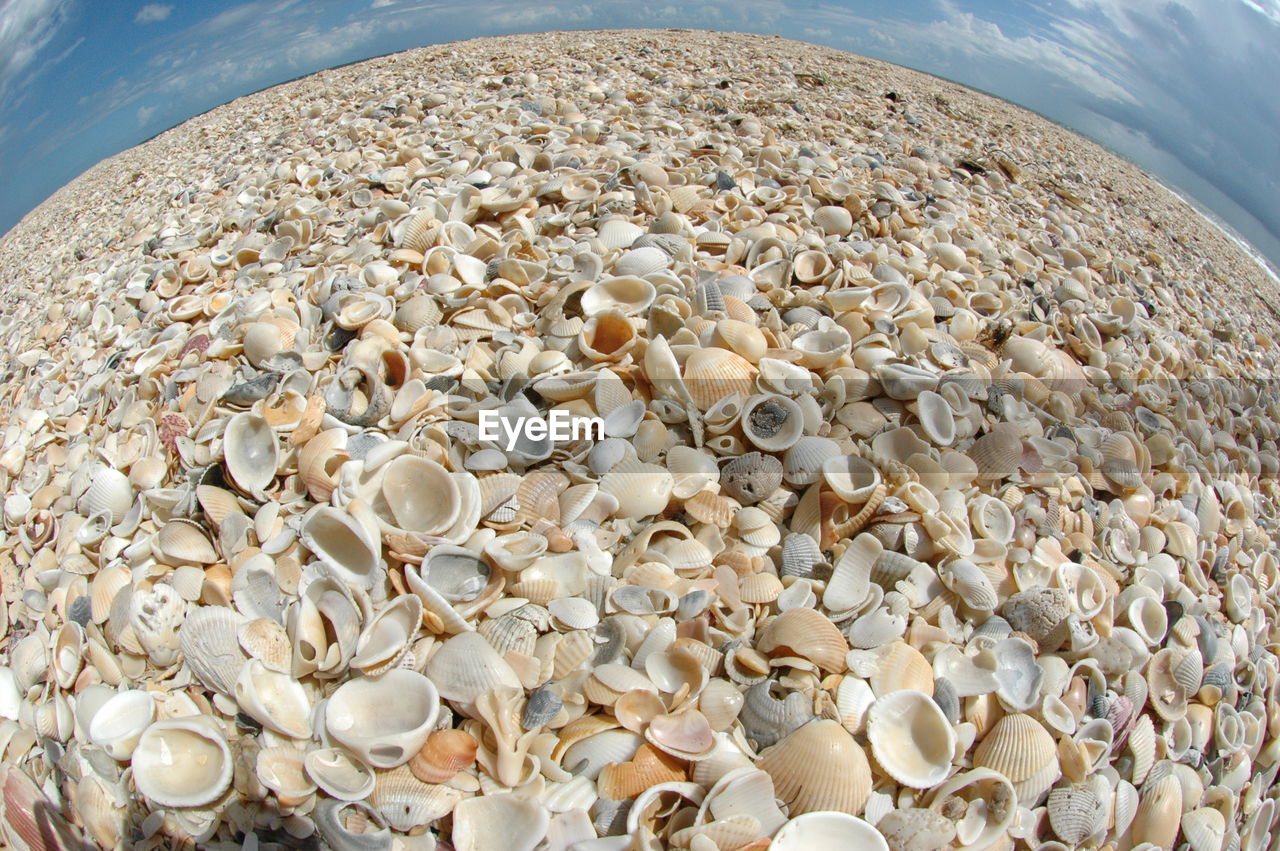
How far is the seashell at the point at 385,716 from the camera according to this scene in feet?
4.01

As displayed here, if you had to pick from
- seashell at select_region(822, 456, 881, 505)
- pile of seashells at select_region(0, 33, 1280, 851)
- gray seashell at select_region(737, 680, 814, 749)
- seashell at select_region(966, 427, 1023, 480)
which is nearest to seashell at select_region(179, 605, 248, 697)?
pile of seashells at select_region(0, 33, 1280, 851)

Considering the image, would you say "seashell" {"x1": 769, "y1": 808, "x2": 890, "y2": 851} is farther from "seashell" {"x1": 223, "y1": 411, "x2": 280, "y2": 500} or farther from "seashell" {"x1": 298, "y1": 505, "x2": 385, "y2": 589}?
"seashell" {"x1": 223, "y1": 411, "x2": 280, "y2": 500}

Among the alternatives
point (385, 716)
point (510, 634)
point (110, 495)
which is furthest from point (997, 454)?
point (110, 495)

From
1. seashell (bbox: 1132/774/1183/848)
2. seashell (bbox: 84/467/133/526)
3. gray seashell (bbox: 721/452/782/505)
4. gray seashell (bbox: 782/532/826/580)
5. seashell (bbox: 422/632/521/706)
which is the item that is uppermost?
seashell (bbox: 422/632/521/706)

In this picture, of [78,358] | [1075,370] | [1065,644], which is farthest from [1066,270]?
[78,358]

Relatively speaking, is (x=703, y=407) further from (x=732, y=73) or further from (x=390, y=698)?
(x=732, y=73)

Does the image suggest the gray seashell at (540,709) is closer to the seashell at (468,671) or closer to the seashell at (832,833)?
the seashell at (468,671)

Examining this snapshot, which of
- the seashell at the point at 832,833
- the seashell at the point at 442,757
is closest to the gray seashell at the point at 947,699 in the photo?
the seashell at the point at 832,833

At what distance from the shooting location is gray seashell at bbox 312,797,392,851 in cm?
117

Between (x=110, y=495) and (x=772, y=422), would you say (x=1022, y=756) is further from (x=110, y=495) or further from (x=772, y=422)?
(x=110, y=495)

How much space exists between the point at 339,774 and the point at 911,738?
3.57ft

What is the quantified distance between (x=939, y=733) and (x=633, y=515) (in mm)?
780

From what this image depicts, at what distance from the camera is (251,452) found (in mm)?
1723

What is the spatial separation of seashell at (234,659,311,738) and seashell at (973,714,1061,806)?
133cm
